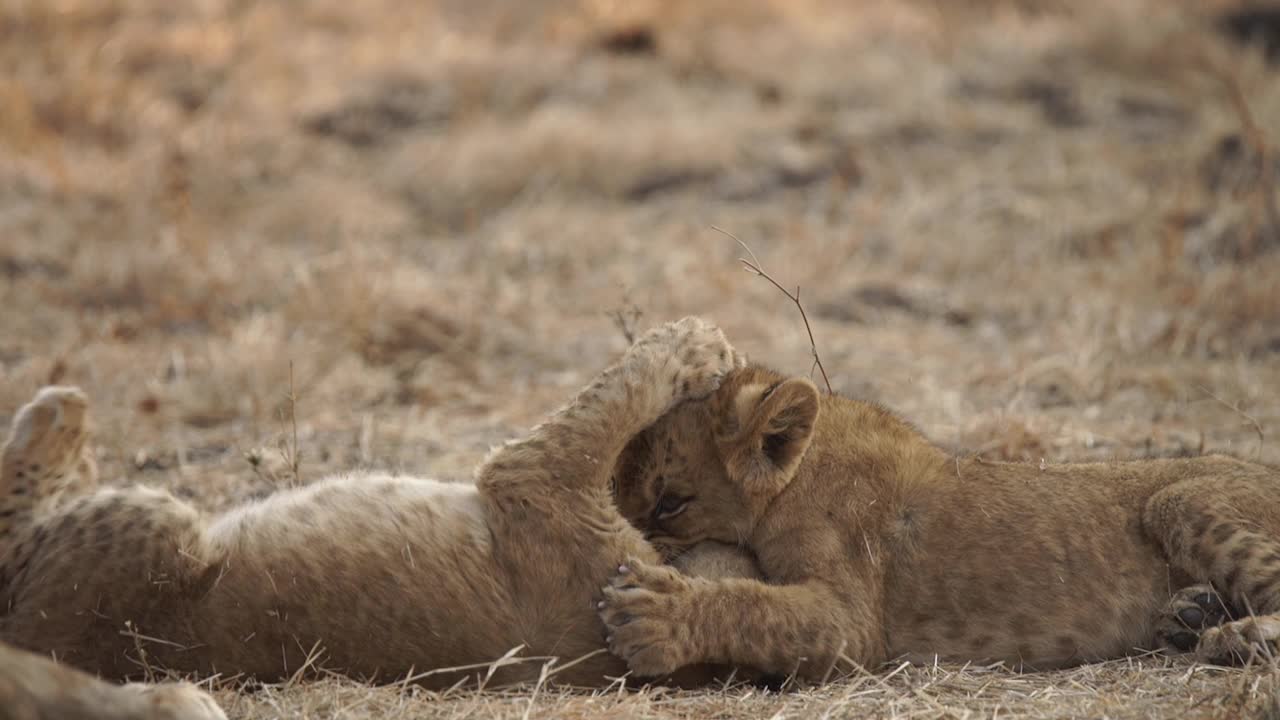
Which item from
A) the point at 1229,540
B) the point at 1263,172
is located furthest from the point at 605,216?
the point at 1229,540

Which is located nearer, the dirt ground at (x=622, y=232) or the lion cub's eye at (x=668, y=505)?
the lion cub's eye at (x=668, y=505)

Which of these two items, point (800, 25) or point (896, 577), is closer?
point (896, 577)

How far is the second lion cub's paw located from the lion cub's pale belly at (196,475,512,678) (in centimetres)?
77

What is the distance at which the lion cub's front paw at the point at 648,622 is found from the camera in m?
3.75

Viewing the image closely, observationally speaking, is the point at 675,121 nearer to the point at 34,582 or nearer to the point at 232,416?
the point at 232,416

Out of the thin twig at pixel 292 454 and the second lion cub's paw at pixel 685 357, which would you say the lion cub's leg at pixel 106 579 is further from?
the second lion cub's paw at pixel 685 357

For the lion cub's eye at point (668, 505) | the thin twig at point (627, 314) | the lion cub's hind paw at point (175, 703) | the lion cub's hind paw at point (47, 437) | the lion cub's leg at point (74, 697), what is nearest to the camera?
the lion cub's leg at point (74, 697)

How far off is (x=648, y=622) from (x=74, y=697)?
1.47m

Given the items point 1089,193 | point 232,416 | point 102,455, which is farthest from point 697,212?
point 102,455

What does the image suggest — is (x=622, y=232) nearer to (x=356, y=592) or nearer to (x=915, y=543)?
(x=915, y=543)

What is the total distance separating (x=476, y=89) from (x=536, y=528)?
1013cm

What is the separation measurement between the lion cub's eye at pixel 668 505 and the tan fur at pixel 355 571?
0.70 feet

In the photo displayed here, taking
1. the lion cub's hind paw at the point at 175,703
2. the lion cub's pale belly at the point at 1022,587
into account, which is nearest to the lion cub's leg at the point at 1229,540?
the lion cub's pale belly at the point at 1022,587

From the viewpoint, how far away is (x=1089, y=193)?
11242 mm
